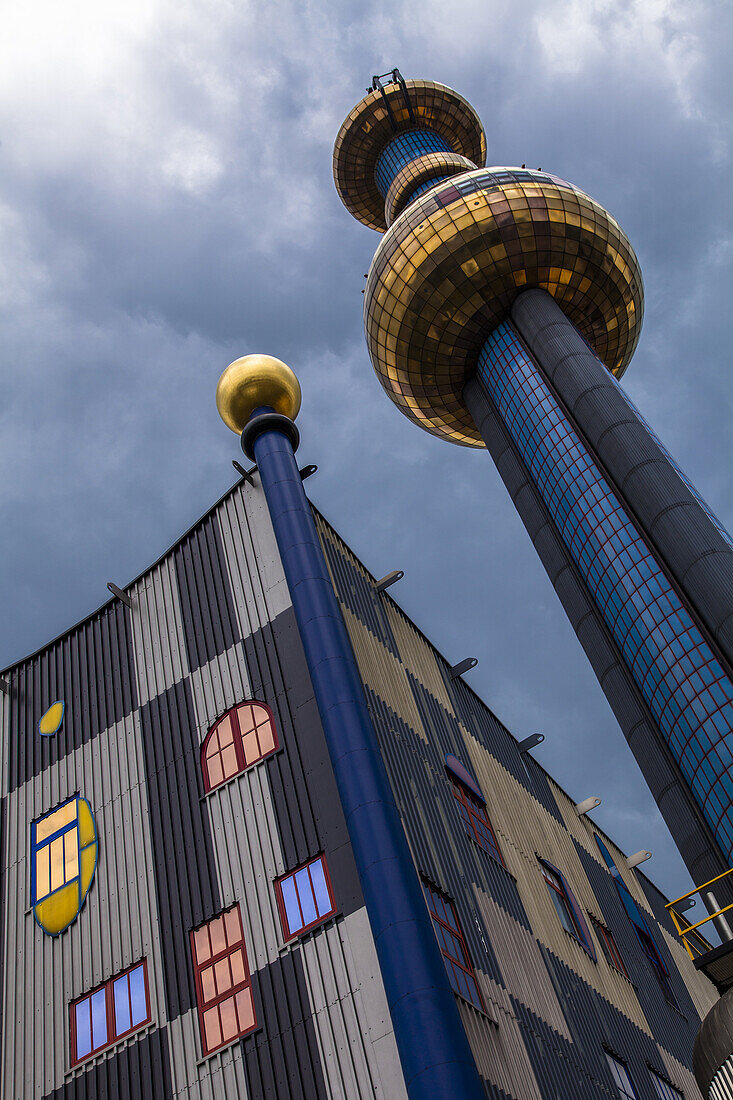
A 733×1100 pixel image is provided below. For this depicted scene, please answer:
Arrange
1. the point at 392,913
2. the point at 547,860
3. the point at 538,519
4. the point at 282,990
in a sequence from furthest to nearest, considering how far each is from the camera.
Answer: the point at 538,519 → the point at 547,860 → the point at 282,990 → the point at 392,913

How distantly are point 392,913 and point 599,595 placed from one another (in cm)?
1930

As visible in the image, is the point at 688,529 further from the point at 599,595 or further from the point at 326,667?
the point at 326,667

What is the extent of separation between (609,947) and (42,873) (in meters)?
17.6

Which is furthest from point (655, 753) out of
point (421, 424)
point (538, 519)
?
point (421, 424)

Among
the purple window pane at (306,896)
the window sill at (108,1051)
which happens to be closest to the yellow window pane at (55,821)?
the window sill at (108,1051)

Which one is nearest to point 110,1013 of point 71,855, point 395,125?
point 71,855

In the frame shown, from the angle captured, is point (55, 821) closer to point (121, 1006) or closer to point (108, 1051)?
point (121, 1006)

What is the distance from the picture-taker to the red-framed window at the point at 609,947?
29625 mm

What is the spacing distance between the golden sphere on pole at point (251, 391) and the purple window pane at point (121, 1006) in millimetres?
13501

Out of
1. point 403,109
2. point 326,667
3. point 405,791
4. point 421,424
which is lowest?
point 405,791

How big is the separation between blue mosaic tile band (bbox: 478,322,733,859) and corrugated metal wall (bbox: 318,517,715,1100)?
16.5 feet

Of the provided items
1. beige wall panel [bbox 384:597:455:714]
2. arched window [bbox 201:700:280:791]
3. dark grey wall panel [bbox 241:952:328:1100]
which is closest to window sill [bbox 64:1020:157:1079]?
dark grey wall panel [bbox 241:952:328:1100]

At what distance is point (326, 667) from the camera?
19406 millimetres

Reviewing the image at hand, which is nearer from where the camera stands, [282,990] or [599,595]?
[282,990]
